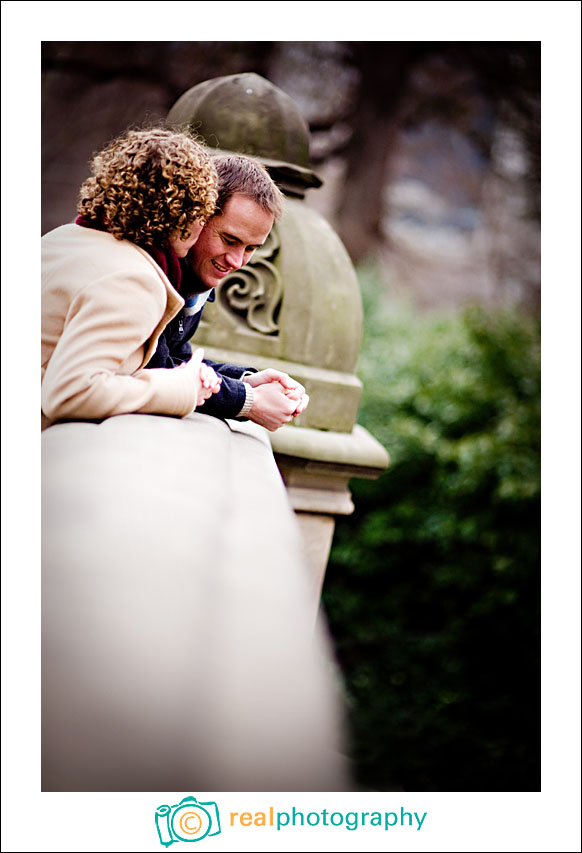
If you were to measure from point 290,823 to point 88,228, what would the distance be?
1132mm

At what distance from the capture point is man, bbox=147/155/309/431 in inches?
73.1

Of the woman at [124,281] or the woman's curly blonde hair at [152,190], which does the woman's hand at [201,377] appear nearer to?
the woman at [124,281]

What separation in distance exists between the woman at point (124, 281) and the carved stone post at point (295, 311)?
0.77 metres

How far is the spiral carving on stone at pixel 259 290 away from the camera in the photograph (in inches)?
100

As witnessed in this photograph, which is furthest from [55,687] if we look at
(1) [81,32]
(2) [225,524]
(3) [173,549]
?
(1) [81,32]

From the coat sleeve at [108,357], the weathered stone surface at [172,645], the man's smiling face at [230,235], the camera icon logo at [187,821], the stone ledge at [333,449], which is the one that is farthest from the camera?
the stone ledge at [333,449]

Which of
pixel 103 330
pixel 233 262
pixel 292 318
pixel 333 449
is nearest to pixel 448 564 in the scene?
pixel 333 449

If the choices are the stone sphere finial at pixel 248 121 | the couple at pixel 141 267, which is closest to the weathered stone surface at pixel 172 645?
the couple at pixel 141 267

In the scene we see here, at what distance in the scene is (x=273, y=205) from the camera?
1.89 meters

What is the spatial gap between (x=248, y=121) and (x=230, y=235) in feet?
2.96

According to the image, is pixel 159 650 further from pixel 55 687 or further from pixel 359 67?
pixel 359 67

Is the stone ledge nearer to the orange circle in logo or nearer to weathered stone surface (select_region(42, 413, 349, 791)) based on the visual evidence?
the orange circle in logo

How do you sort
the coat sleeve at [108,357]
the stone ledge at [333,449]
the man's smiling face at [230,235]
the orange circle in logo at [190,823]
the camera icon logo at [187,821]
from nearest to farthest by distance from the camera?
the camera icon logo at [187,821] → the orange circle in logo at [190,823] → the coat sleeve at [108,357] → the man's smiling face at [230,235] → the stone ledge at [333,449]

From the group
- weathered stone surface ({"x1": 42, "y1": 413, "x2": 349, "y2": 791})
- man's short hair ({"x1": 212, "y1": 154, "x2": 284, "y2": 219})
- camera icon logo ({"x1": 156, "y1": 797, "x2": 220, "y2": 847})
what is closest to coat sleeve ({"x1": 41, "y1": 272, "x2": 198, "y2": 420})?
weathered stone surface ({"x1": 42, "y1": 413, "x2": 349, "y2": 791})
